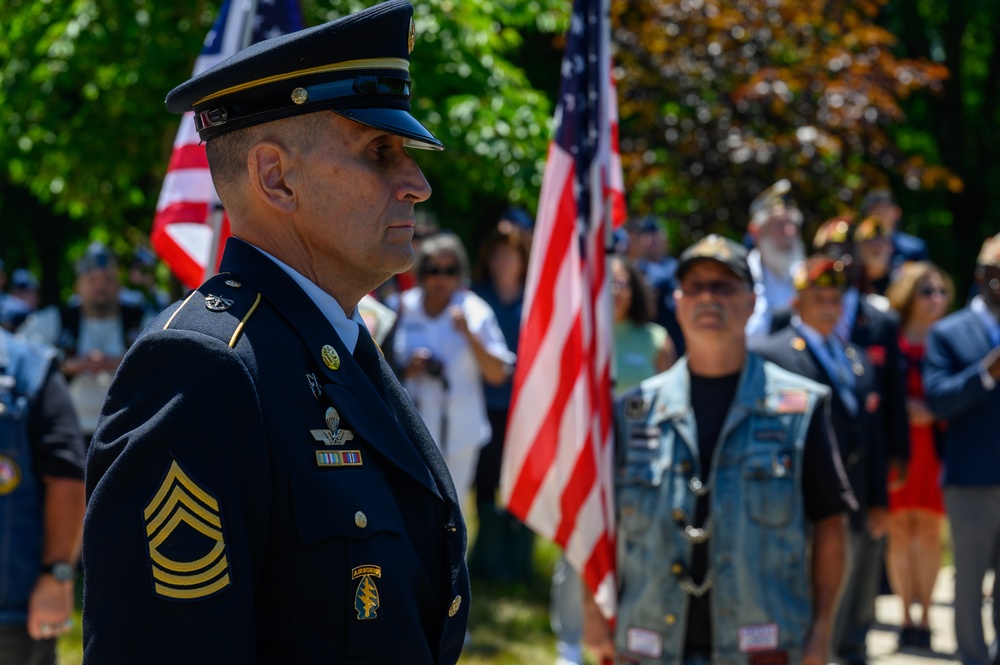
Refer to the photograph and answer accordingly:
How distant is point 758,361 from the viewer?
4445 mm

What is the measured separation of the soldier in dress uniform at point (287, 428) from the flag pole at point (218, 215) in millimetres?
2513

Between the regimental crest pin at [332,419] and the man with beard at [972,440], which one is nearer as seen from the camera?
the regimental crest pin at [332,419]

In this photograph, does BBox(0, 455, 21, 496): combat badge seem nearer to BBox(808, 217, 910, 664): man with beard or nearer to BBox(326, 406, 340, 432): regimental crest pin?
BBox(326, 406, 340, 432): regimental crest pin

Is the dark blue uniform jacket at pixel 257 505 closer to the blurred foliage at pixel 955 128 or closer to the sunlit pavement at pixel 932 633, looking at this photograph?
the sunlit pavement at pixel 932 633

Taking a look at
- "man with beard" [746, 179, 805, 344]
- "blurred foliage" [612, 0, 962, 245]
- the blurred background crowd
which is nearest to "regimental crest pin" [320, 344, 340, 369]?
the blurred background crowd

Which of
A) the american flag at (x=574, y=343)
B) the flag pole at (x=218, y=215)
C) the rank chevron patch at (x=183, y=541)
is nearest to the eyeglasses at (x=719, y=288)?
the american flag at (x=574, y=343)

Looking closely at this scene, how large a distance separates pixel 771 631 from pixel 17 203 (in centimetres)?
1936

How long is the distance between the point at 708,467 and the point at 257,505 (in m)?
2.61

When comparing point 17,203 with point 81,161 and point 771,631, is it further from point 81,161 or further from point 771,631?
point 771,631

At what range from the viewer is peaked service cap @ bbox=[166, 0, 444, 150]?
2.12m

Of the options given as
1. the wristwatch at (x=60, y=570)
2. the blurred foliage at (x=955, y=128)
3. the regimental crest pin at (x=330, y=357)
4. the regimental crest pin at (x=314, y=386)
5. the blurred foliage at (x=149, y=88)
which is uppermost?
the blurred foliage at (x=955, y=128)

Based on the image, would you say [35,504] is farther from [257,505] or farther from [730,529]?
[257,505]

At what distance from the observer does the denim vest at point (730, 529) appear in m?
4.13

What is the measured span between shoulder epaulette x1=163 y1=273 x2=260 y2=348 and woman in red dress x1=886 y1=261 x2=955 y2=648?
6.85 metres
